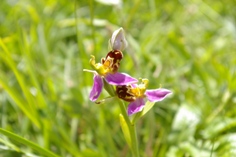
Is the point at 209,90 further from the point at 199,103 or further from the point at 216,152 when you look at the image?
the point at 216,152

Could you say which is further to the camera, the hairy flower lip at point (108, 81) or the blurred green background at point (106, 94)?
the blurred green background at point (106, 94)

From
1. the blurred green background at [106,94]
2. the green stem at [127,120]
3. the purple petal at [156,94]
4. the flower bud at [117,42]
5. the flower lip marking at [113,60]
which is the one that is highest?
the blurred green background at [106,94]

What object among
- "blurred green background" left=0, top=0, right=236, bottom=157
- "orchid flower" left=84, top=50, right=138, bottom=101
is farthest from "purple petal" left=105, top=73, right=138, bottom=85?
"blurred green background" left=0, top=0, right=236, bottom=157

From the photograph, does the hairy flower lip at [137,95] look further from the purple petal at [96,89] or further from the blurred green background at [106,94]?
the blurred green background at [106,94]

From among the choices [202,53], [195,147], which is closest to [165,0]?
[202,53]

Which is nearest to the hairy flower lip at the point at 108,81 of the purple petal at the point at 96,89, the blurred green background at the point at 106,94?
the purple petal at the point at 96,89

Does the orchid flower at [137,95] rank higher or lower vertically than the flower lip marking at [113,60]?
lower

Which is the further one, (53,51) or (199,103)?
(53,51)

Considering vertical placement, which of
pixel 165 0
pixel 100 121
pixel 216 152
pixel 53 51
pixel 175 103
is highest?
pixel 165 0
